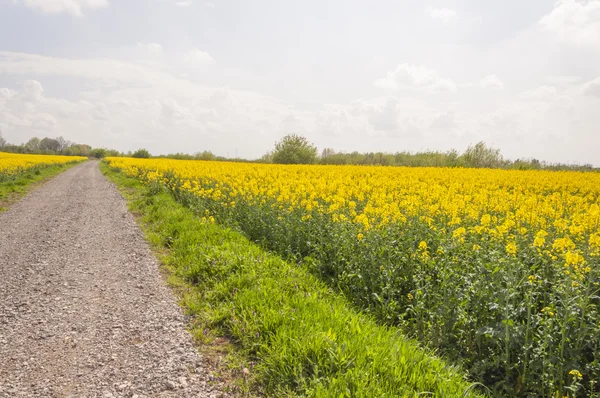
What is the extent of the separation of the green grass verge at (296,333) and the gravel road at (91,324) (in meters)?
0.51

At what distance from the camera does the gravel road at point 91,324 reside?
132 inches

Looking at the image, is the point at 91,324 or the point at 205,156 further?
the point at 205,156

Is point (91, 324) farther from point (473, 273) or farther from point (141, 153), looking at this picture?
point (141, 153)

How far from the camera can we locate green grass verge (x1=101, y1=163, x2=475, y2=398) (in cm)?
320

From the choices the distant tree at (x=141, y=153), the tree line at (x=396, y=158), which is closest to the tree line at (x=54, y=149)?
the distant tree at (x=141, y=153)

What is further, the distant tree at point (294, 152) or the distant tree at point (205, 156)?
the distant tree at point (205, 156)

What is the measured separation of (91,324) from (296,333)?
8.97 feet

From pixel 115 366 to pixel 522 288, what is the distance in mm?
5132

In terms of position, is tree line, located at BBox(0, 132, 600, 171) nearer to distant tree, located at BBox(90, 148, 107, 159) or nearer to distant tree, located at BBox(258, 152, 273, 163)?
distant tree, located at BBox(258, 152, 273, 163)

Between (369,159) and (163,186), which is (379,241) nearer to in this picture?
(163,186)

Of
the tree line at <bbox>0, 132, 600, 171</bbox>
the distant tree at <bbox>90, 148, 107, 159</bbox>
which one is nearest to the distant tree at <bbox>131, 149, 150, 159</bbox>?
the tree line at <bbox>0, 132, 600, 171</bbox>

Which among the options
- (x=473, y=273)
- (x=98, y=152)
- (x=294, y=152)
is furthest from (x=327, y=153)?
(x=98, y=152)

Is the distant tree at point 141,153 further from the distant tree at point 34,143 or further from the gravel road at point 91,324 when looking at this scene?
the gravel road at point 91,324

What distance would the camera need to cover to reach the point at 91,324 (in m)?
4.46
